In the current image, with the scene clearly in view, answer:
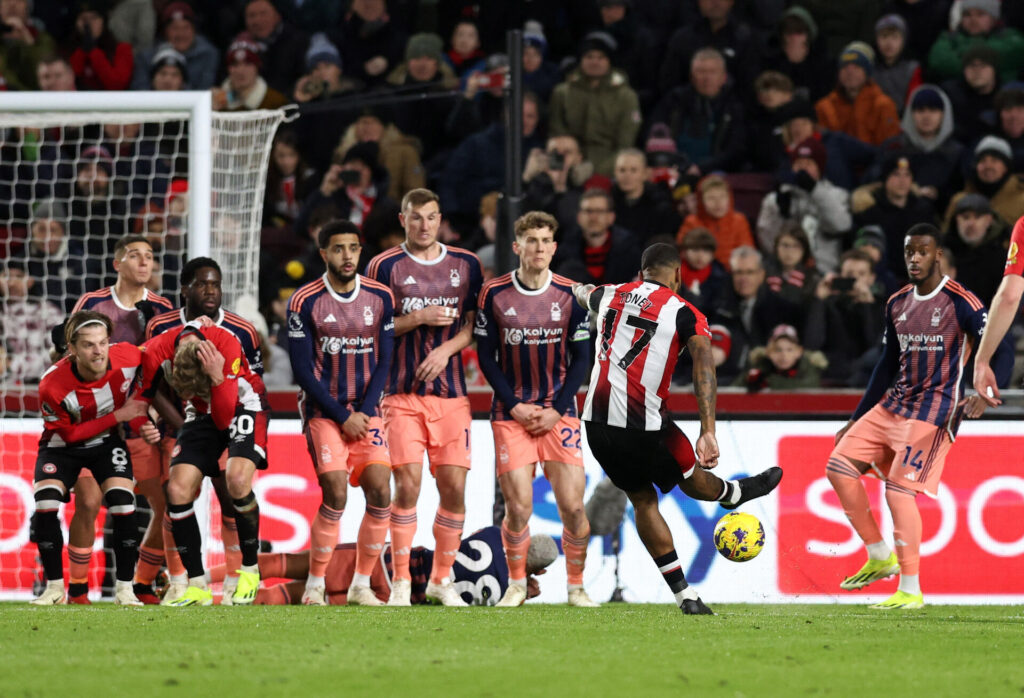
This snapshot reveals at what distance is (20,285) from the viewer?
11625mm

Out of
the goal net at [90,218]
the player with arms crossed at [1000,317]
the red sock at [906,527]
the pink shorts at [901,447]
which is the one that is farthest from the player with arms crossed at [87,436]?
the player with arms crossed at [1000,317]

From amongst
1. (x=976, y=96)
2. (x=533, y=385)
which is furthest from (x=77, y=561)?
(x=976, y=96)

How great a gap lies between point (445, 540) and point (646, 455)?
1.63 m

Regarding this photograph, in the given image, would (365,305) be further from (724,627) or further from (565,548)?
(724,627)

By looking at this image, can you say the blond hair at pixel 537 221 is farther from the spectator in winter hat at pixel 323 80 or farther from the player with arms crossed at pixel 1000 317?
the spectator in winter hat at pixel 323 80

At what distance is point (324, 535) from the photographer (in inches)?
334

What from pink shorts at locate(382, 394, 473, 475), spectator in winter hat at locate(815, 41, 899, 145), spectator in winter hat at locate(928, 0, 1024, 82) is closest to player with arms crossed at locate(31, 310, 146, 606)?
pink shorts at locate(382, 394, 473, 475)

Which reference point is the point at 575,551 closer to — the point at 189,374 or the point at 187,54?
the point at 189,374

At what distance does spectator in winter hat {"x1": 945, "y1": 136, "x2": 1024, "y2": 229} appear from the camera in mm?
12375

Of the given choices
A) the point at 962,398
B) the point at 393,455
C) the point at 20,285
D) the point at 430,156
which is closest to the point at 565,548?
the point at 393,455

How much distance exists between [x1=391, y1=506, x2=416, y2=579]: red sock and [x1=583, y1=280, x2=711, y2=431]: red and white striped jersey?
5.03 ft

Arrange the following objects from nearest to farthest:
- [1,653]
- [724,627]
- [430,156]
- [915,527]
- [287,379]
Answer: [1,653], [724,627], [915,527], [287,379], [430,156]

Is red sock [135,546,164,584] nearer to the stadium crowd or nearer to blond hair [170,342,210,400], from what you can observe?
blond hair [170,342,210,400]

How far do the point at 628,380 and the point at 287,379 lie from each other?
184 inches
